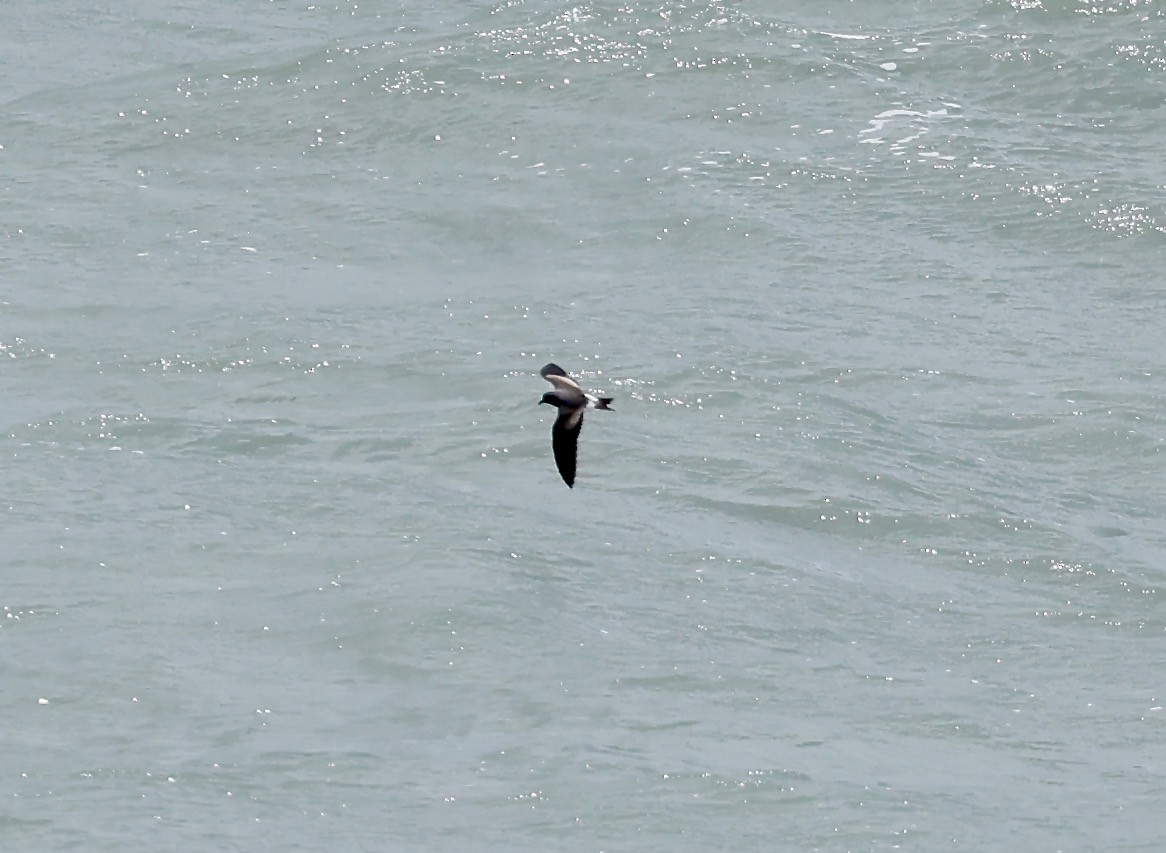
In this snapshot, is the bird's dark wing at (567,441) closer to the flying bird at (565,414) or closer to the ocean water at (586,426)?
the flying bird at (565,414)

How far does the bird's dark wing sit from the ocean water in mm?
1914

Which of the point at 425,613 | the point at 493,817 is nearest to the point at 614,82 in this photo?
the point at 425,613

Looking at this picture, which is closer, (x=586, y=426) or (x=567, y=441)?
(x=567, y=441)

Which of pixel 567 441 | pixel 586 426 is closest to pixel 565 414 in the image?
pixel 567 441

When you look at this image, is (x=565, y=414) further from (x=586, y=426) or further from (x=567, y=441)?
(x=586, y=426)

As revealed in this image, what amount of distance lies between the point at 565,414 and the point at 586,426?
5.03 metres

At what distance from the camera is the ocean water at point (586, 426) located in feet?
41.8

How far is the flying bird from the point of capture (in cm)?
1145

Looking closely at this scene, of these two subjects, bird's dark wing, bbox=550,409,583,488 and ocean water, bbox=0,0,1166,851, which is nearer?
bird's dark wing, bbox=550,409,583,488

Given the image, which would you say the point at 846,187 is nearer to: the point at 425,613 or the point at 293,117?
the point at 293,117

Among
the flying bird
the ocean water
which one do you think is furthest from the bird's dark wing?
the ocean water

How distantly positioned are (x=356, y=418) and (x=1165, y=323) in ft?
19.7

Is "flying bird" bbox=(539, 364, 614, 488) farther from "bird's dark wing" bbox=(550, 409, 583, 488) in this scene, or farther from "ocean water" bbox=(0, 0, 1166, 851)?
"ocean water" bbox=(0, 0, 1166, 851)

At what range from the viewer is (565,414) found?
1180 centimetres
